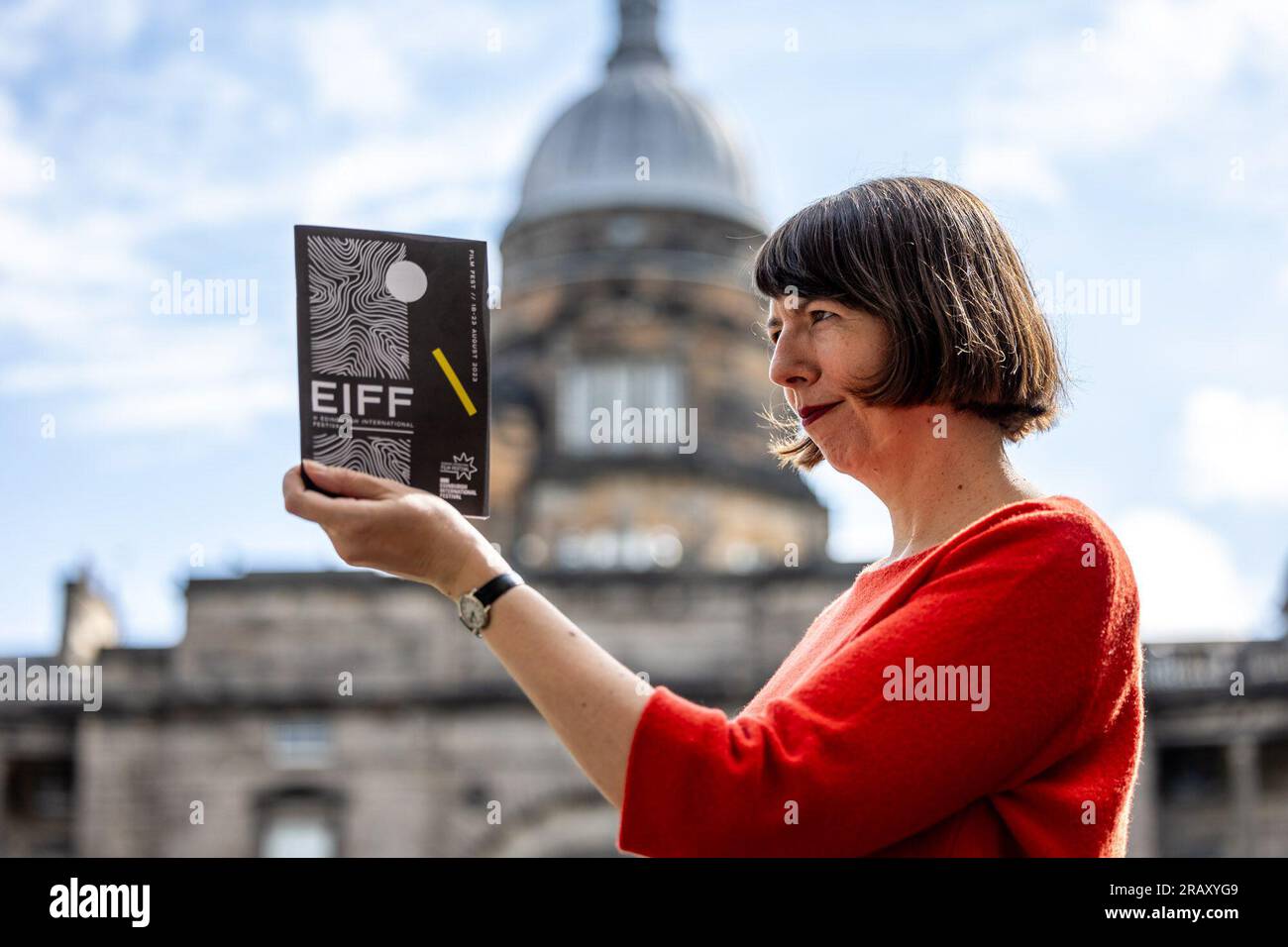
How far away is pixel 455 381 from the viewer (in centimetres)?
280

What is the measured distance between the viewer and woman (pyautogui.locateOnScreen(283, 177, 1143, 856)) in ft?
8.03

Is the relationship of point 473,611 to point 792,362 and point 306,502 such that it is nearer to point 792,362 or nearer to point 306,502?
point 306,502

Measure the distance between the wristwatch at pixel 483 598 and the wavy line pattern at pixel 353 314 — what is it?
1.34 ft

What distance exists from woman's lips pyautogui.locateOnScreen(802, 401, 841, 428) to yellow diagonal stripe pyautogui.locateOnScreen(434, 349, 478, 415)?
1.95ft

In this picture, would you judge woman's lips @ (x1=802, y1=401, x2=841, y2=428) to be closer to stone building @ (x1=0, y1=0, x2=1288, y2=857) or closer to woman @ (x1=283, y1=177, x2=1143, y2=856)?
woman @ (x1=283, y1=177, x2=1143, y2=856)

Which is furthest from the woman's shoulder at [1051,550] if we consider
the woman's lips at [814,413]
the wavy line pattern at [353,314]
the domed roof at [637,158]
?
the domed roof at [637,158]

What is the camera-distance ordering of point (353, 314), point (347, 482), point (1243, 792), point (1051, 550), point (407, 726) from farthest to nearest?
point (407, 726) < point (1243, 792) < point (353, 314) < point (347, 482) < point (1051, 550)

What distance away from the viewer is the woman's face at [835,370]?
283cm

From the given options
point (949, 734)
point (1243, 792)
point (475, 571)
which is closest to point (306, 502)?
point (475, 571)

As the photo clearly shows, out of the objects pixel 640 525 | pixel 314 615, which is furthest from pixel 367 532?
pixel 640 525

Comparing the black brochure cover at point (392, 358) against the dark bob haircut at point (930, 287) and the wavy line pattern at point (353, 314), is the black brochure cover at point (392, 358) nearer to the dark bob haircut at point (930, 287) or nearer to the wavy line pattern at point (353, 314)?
the wavy line pattern at point (353, 314)

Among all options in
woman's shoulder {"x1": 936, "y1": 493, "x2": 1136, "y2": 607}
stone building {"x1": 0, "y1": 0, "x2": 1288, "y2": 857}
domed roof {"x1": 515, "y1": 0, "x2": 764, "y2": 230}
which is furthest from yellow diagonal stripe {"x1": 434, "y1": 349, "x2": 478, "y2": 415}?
domed roof {"x1": 515, "y1": 0, "x2": 764, "y2": 230}

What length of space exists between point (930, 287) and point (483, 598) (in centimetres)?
88
